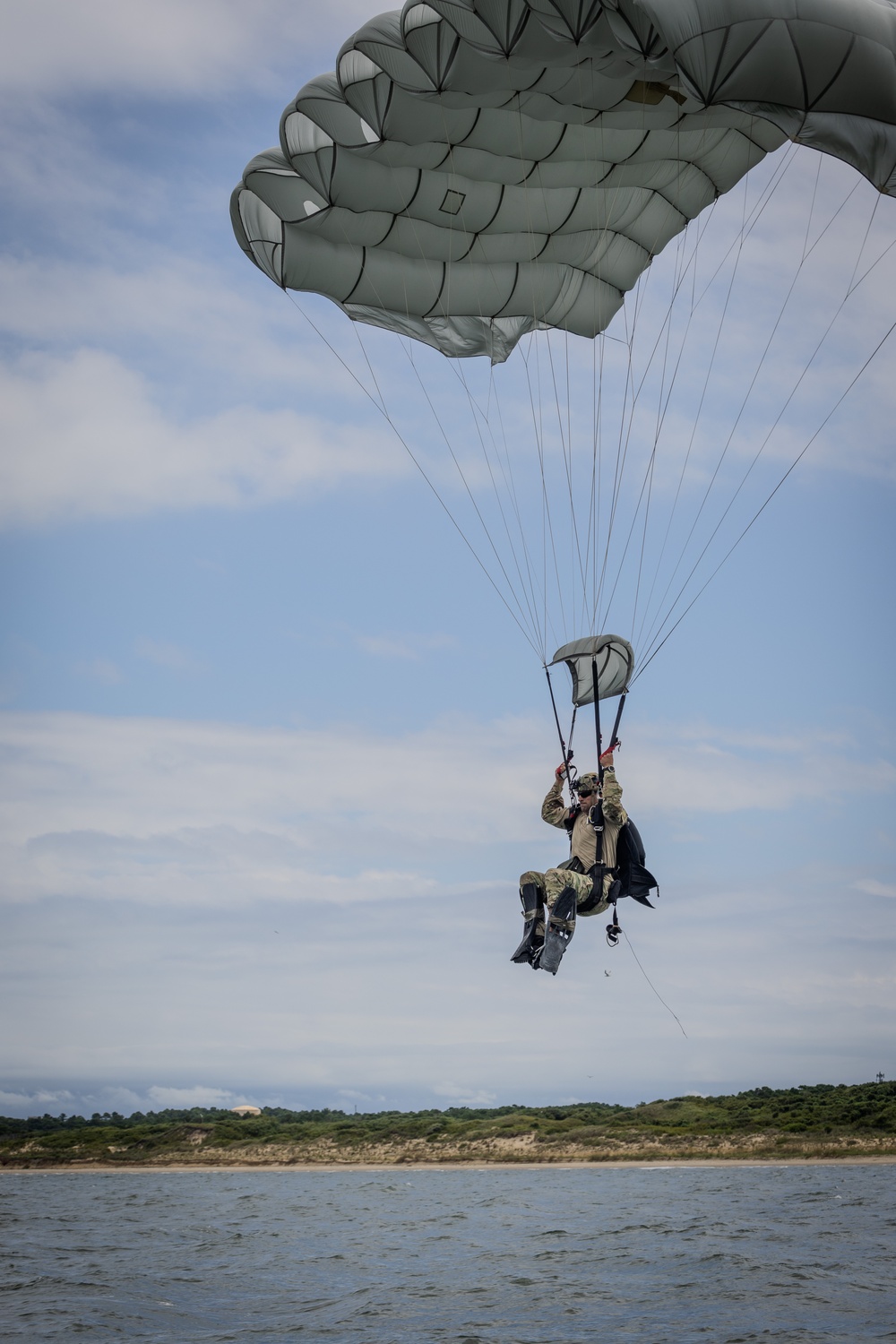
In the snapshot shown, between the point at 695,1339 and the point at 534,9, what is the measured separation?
42.6 feet

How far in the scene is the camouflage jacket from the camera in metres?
11.3

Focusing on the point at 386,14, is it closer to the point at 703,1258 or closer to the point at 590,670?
the point at 590,670

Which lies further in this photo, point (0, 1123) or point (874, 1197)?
point (0, 1123)

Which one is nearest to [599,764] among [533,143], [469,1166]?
[533,143]

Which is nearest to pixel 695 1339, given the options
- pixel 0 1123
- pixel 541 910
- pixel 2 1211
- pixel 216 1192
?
pixel 541 910

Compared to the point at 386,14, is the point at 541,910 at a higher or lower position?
lower

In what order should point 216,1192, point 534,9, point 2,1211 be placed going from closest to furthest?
point 534,9
point 2,1211
point 216,1192

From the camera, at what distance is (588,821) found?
38.0 feet

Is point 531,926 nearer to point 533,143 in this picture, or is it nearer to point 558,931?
point 558,931

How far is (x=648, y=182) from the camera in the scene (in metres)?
13.9

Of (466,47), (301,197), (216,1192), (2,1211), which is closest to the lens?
(466,47)

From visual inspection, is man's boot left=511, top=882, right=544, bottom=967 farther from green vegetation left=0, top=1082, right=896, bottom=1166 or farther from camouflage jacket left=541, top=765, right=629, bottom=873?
green vegetation left=0, top=1082, right=896, bottom=1166

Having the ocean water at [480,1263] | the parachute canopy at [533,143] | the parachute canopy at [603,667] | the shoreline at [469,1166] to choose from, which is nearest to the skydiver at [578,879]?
the parachute canopy at [603,667]

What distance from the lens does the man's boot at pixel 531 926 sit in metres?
11.1
